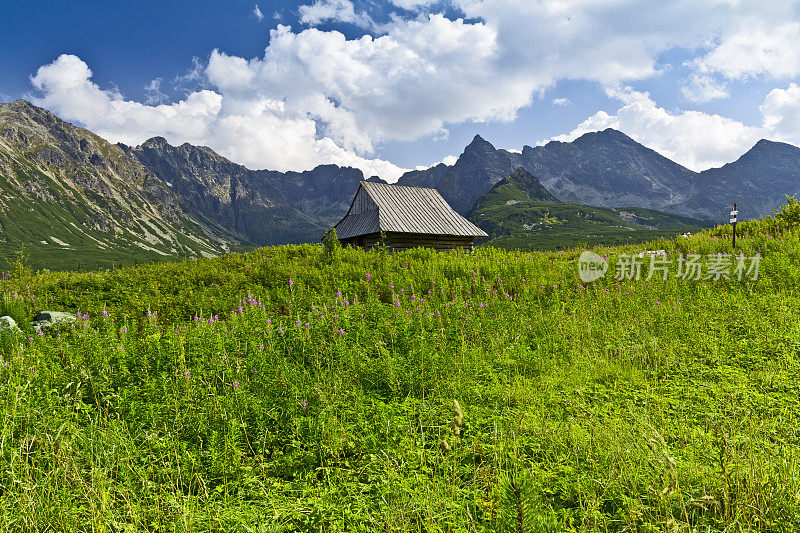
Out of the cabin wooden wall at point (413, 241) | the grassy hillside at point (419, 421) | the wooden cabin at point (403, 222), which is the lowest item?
the grassy hillside at point (419, 421)

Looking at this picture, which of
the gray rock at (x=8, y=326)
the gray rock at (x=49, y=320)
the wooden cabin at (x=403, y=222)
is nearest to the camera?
the gray rock at (x=8, y=326)

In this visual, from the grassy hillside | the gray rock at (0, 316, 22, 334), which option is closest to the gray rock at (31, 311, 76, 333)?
the gray rock at (0, 316, 22, 334)

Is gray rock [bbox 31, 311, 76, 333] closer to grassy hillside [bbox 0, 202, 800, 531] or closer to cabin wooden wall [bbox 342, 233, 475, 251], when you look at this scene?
grassy hillside [bbox 0, 202, 800, 531]

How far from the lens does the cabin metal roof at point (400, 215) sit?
23969 mm

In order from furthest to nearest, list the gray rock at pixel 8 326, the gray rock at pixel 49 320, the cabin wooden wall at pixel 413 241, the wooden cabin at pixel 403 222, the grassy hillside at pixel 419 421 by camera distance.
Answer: the cabin wooden wall at pixel 413 241 → the wooden cabin at pixel 403 222 → the gray rock at pixel 49 320 → the gray rock at pixel 8 326 → the grassy hillside at pixel 419 421

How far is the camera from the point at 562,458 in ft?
9.46

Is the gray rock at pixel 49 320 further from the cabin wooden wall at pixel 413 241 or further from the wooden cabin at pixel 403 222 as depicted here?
the cabin wooden wall at pixel 413 241

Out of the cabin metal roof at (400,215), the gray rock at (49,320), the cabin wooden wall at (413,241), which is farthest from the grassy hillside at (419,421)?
the cabin metal roof at (400,215)

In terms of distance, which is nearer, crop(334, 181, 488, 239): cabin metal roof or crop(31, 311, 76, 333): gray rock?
crop(31, 311, 76, 333): gray rock

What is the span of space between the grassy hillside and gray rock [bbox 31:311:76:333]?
0.63m

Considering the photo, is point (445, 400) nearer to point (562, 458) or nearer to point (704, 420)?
point (562, 458)

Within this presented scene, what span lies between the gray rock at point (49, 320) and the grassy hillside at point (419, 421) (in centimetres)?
63

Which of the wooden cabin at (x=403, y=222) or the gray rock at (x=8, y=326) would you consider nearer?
the gray rock at (x=8, y=326)

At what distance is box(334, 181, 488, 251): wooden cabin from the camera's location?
2392 centimetres
